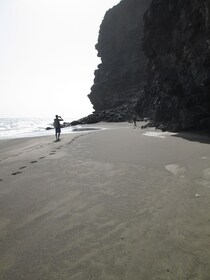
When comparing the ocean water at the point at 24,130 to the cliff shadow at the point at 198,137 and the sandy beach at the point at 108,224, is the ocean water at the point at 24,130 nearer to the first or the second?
the cliff shadow at the point at 198,137

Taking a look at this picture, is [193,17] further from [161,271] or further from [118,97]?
[118,97]

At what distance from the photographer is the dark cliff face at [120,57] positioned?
83.4 metres

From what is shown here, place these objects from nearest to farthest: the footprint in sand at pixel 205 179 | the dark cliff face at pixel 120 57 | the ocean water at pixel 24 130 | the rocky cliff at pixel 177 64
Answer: the footprint in sand at pixel 205 179 → the rocky cliff at pixel 177 64 → the ocean water at pixel 24 130 → the dark cliff face at pixel 120 57

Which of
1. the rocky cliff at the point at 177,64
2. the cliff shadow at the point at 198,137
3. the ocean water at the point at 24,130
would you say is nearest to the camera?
the cliff shadow at the point at 198,137

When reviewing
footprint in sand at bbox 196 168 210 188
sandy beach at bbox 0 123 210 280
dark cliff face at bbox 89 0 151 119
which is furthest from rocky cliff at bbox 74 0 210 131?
dark cliff face at bbox 89 0 151 119

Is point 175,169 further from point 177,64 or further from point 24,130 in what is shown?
point 24,130

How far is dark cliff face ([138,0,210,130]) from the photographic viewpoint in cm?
2012

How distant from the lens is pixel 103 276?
3467 millimetres

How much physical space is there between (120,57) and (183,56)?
71.3 meters

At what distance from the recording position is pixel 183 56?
2414 cm

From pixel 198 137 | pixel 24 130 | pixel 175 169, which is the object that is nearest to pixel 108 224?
pixel 175 169

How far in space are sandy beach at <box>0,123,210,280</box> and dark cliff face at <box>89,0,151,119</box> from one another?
234 ft

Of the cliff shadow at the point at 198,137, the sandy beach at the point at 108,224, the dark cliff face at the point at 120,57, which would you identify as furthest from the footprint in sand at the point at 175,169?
the dark cliff face at the point at 120,57

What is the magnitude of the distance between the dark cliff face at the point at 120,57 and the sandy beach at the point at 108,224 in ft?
234
